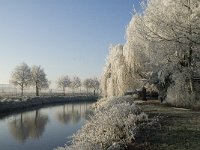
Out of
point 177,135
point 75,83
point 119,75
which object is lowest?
point 177,135

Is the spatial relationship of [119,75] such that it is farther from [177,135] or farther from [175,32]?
[177,135]

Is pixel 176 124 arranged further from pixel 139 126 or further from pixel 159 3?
pixel 159 3

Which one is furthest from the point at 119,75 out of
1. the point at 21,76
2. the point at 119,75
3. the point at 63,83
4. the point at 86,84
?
the point at 86,84

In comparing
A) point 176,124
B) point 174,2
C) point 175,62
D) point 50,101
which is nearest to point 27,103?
point 50,101

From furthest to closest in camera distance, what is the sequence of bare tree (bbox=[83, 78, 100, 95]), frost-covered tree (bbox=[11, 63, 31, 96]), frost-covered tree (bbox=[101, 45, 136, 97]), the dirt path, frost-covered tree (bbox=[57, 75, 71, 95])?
bare tree (bbox=[83, 78, 100, 95]), frost-covered tree (bbox=[57, 75, 71, 95]), frost-covered tree (bbox=[11, 63, 31, 96]), frost-covered tree (bbox=[101, 45, 136, 97]), the dirt path

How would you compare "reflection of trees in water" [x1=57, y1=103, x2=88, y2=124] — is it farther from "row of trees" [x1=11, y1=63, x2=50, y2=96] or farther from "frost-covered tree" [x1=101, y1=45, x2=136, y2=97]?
"row of trees" [x1=11, y1=63, x2=50, y2=96]

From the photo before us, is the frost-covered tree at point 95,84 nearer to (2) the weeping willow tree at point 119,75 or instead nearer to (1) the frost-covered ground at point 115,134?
(2) the weeping willow tree at point 119,75

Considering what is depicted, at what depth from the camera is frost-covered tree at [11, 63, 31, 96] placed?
3765 inches

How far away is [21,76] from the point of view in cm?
9606

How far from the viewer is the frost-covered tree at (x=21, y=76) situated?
95.6 m

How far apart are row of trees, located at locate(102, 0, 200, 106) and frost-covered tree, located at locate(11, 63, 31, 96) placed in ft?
209

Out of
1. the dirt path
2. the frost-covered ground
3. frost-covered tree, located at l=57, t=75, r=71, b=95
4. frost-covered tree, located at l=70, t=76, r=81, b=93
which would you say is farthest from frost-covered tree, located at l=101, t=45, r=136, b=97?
frost-covered tree, located at l=70, t=76, r=81, b=93

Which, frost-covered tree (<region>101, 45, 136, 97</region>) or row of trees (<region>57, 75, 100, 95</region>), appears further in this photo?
row of trees (<region>57, 75, 100, 95</region>)

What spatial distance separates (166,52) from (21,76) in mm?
77456
